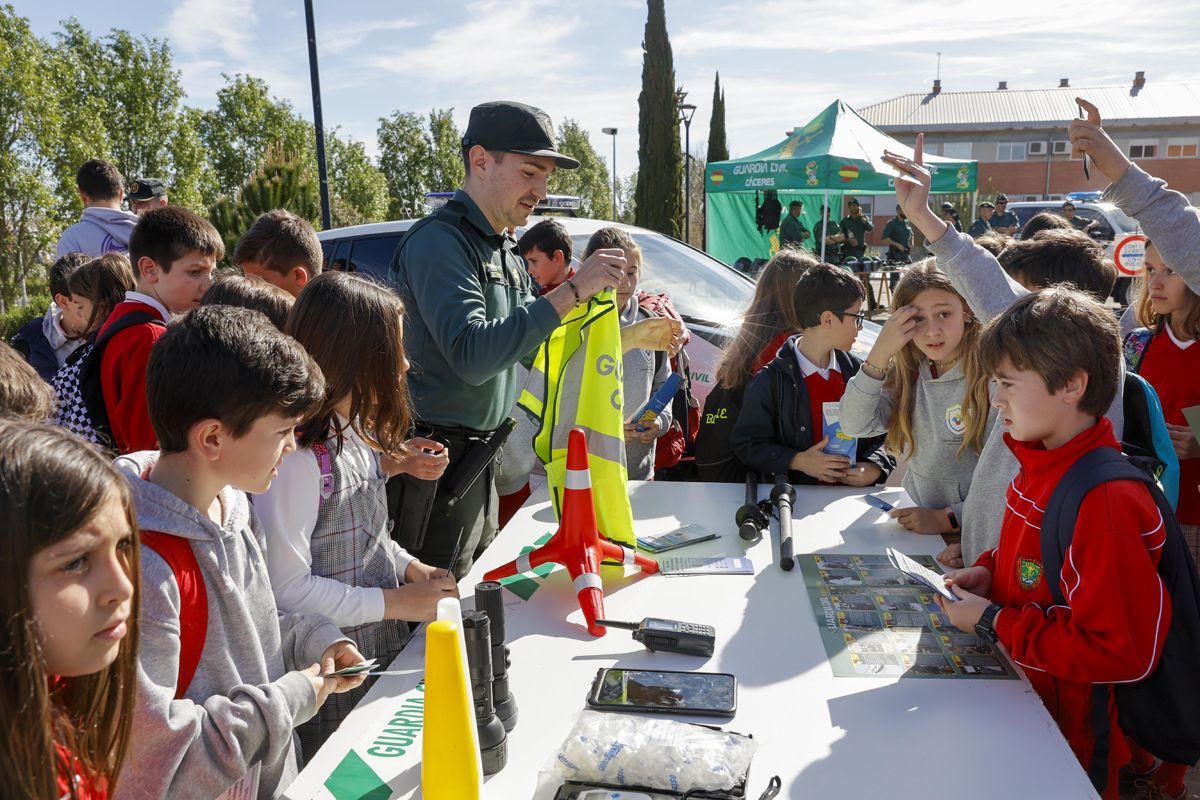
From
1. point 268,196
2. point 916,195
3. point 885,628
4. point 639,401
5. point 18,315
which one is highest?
point 268,196

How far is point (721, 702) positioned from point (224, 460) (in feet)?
3.08

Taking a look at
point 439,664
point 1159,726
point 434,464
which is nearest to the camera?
point 439,664

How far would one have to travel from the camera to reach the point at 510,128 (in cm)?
239

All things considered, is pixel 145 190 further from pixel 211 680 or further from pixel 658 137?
pixel 658 137

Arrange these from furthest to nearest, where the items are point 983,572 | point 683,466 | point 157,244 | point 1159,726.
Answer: point 683,466 < point 157,244 < point 983,572 < point 1159,726

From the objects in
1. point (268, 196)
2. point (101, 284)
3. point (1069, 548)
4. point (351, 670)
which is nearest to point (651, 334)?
point (1069, 548)

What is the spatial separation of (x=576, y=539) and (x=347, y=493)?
538 millimetres

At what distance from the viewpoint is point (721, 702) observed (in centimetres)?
150

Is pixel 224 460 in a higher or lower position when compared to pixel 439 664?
higher

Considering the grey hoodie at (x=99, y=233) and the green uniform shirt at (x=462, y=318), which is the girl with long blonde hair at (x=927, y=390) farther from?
the grey hoodie at (x=99, y=233)

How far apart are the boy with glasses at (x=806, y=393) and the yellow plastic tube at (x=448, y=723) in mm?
2005

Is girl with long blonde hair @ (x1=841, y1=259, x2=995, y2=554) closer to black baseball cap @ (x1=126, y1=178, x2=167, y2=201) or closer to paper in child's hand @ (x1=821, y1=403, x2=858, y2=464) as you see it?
paper in child's hand @ (x1=821, y1=403, x2=858, y2=464)

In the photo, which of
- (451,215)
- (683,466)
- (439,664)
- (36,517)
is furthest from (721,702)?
(683,466)

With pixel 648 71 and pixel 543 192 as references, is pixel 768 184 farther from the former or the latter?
pixel 648 71
